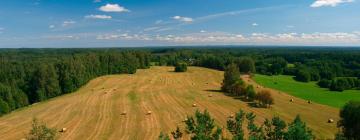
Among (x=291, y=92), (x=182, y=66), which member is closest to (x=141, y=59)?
(x=182, y=66)

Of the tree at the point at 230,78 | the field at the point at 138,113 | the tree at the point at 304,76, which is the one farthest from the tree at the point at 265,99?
the tree at the point at 304,76

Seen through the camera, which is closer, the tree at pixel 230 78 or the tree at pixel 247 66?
the tree at pixel 230 78

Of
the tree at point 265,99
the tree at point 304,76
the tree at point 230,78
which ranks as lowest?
the tree at point 304,76

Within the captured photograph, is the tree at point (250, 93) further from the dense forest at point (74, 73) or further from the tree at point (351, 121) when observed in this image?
the dense forest at point (74, 73)

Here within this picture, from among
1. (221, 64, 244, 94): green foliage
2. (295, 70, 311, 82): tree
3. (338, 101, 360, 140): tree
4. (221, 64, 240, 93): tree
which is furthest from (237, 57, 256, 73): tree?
(338, 101, 360, 140): tree

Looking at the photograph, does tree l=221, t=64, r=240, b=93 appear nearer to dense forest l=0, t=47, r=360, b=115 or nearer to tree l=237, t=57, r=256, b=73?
dense forest l=0, t=47, r=360, b=115

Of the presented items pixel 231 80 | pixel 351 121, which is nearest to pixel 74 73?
pixel 231 80

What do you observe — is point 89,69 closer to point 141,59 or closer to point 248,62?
point 141,59
